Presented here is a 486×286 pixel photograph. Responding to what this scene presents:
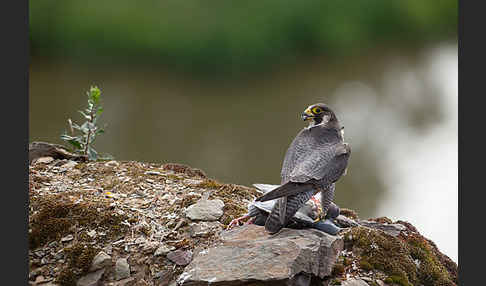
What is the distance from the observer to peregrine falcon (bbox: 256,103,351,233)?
1803 millimetres

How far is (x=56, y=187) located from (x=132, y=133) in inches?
76.1


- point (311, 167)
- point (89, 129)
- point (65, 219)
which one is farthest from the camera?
point (89, 129)

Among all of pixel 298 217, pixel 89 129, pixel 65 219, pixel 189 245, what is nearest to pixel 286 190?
pixel 298 217

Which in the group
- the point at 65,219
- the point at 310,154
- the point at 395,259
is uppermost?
the point at 310,154

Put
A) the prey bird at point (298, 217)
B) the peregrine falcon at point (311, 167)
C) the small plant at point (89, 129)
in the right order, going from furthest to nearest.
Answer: the small plant at point (89, 129) → the prey bird at point (298, 217) → the peregrine falcon at point (311, 167)

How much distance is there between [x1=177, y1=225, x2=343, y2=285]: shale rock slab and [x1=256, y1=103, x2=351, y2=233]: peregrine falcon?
0.26 feet

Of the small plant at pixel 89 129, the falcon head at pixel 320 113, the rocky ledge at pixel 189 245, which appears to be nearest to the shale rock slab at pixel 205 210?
the rocky ledge at pixel 189 245

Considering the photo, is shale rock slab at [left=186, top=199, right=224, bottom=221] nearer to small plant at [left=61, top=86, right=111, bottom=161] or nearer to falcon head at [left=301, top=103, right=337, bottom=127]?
falcon head at [left=301, top=103, right=337, bottom=127]

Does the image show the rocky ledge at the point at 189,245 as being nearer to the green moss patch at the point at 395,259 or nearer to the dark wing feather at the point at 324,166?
the green moss patch at the point at 395,259

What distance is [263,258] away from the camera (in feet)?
5.63

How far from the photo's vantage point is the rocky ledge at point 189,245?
1.73 meters

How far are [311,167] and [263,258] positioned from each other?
373mm

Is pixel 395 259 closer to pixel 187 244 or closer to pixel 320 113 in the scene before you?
pixel 320 113

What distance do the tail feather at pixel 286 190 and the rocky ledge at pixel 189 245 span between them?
0.16 metres
